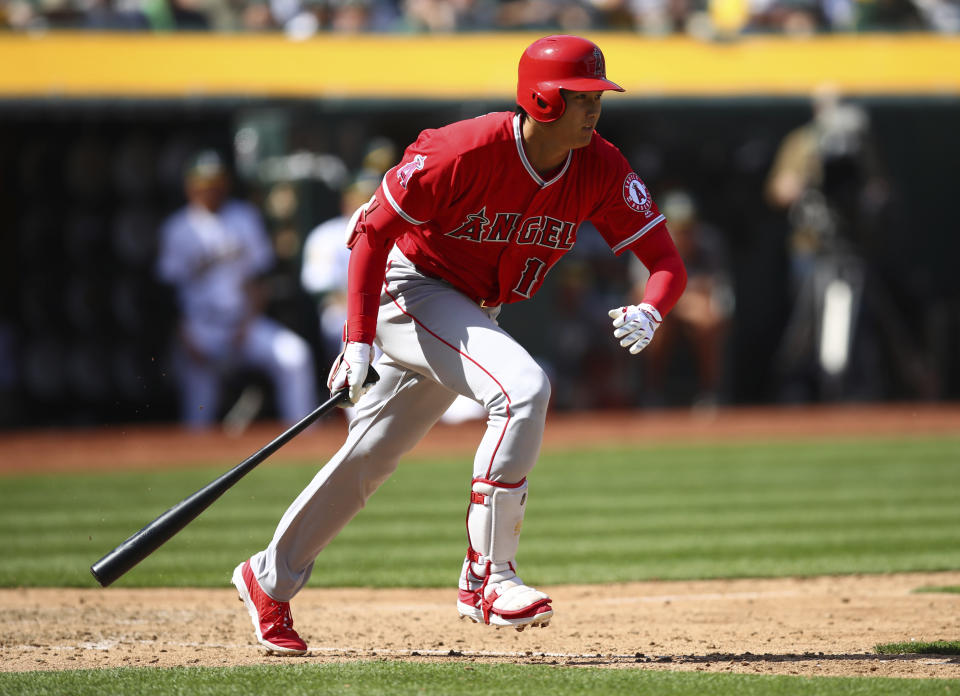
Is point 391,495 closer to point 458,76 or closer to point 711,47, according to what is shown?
point 458,76

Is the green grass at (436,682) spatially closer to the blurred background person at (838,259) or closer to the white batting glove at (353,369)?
the white batting glove at (353,369)

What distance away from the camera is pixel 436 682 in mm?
3613

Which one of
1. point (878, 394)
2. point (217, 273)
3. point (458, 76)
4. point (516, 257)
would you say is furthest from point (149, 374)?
point (516, 257)

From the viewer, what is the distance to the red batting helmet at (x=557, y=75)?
3869 millimetres

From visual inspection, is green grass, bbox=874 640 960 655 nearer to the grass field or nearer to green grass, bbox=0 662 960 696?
the grass field

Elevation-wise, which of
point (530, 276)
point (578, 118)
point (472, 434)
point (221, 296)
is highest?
point (578, 118)

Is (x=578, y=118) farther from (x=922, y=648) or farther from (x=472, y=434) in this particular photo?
(x=472, y=434)

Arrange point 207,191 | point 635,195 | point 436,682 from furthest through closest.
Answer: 1. point 207,191
2. point 635,195
3. point 436,682

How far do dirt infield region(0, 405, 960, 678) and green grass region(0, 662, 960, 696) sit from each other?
0.63ft

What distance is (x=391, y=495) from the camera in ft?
27.7

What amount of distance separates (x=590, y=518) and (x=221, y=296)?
4.55 metres

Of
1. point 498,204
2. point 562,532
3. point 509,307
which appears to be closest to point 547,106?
point 498,204

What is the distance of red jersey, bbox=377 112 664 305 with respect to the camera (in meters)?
3.92

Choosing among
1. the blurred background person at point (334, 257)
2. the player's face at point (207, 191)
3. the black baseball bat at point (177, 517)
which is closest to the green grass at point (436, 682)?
the black baseball bat at point (177, 517)
